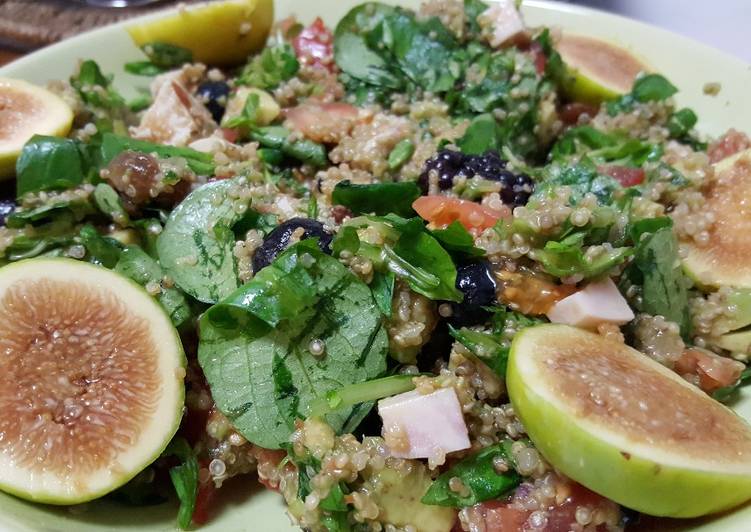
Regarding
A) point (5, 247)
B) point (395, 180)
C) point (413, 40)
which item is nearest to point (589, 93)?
point (413, 40)

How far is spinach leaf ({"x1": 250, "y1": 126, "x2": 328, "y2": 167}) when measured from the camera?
2.46 m

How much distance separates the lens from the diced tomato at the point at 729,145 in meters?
2.45

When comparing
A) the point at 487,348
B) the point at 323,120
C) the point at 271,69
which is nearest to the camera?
the point at 487,348

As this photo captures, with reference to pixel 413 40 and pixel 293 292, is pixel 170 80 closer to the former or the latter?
pixel 413 40

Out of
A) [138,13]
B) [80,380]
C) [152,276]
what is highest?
[152,276]

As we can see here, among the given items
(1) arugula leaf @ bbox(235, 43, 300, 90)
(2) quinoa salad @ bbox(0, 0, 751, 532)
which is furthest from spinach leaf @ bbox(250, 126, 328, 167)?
(1) arugula leaf @ bbox(235, 43, 300, 90)

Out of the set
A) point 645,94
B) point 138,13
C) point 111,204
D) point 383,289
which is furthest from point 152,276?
point 138,13

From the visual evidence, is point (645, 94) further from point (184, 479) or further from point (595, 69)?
point (184, 479)

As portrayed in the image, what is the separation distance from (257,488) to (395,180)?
42.7 inches

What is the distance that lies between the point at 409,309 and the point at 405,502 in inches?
18.3

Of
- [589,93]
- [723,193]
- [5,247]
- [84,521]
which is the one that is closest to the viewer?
[84,521]

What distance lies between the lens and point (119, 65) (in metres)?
3.04

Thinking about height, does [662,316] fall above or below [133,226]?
above

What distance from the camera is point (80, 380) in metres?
1.75
